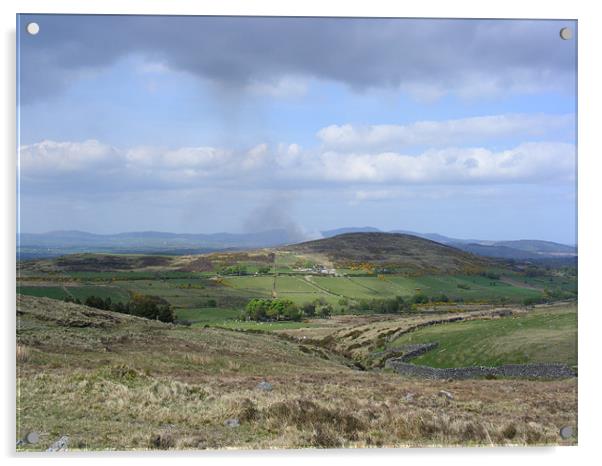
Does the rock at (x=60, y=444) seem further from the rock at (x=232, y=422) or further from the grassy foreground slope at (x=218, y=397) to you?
the rock at (x=232, y=422)

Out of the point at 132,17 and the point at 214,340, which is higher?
the point at 132,17

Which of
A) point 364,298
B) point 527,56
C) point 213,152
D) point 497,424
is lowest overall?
point 497,424

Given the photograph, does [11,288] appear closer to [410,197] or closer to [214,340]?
[214,340]

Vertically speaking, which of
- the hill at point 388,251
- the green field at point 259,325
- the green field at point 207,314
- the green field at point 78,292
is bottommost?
the green field at point 259,325

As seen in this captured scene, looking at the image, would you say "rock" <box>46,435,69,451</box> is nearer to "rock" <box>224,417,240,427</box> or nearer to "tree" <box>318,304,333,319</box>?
"rock" <box>224,417,240,427</box>

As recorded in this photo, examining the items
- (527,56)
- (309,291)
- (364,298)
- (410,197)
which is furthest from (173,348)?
(527,56)

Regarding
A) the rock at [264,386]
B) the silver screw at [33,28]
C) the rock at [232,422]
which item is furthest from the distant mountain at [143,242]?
the silver screw at [33,28]

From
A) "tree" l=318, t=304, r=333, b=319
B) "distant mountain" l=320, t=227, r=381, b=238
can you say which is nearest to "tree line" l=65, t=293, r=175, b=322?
"tree" l=318, t=304, r=333, b=319
